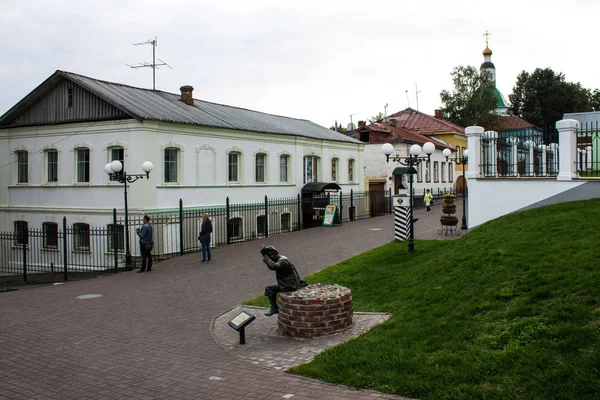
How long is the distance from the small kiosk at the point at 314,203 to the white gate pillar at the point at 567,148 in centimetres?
1794

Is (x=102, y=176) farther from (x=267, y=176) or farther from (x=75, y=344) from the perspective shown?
(x=75, y=344)

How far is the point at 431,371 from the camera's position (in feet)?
21.6

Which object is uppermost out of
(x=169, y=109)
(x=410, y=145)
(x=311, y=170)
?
(x=169, y=109)

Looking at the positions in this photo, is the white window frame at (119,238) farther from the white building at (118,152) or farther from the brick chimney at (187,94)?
the brick chimney at (187,94)

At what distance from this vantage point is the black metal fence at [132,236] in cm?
2195

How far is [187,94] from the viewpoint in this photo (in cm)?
2934

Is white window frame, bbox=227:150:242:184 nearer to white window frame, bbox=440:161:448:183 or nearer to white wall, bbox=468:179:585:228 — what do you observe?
white wall, bbox=468:179:585:228

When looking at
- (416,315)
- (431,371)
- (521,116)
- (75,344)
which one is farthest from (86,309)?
(521,116)

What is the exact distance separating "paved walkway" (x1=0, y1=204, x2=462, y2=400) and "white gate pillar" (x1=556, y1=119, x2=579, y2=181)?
734 cm

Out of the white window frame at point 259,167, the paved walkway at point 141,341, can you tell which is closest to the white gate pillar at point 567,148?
the paved walkway at point 141,341

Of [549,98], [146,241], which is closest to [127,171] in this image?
[146,241]

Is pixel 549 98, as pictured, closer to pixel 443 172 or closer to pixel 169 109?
pixel 443 172

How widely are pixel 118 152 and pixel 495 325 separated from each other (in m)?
19.7

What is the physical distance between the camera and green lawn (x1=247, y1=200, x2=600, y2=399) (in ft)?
19.7
